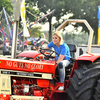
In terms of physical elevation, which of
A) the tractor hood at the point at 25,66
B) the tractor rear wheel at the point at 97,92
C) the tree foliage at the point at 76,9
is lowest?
the tractor rear wheel at the point at 97,92

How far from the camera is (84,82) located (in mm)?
3732

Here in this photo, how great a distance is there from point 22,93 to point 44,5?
1106 inches

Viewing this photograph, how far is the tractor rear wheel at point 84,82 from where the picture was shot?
3641 millimetres

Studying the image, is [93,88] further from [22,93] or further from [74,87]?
[22,93]

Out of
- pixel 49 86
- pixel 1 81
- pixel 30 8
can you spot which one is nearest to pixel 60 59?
pixel 49 86

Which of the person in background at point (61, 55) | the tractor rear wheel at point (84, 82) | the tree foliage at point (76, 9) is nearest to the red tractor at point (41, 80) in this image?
the tractor rear wheel at point (84, 82)

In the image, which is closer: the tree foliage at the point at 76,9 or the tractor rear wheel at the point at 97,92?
the tractor rear wheel at the point at 97,92

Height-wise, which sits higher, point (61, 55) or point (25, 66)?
point (61, 55)

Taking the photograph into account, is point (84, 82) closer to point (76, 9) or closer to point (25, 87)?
point (25, 87)

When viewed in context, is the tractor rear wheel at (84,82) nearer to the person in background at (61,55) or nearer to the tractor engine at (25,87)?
the person in background at (61,55)

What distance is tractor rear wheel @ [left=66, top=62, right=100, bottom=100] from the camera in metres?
3.64

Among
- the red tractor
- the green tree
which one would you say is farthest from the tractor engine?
the green tree

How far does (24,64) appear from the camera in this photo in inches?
151

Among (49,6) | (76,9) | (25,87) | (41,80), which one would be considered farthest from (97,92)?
(76,9)
